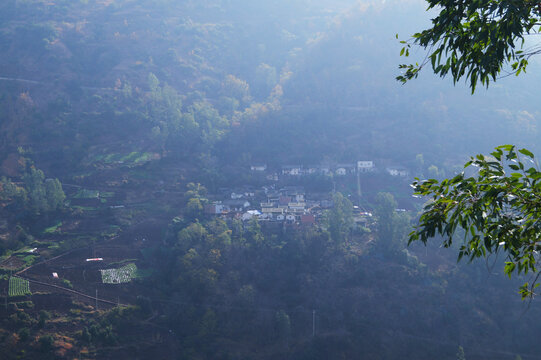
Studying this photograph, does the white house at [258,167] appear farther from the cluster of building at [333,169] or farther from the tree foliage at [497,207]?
the tree foliage at [497,207]

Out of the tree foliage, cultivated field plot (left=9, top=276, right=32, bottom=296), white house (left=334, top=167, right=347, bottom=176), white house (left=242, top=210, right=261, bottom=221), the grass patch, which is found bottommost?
cultivated field plot (left=9, top=276, right=32, bottom=296)

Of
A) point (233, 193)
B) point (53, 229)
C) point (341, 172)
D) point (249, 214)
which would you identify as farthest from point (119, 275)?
point (341, 172)

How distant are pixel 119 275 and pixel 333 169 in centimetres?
1718

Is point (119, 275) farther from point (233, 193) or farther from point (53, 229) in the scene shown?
point (233, 193)

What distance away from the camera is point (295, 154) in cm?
3491

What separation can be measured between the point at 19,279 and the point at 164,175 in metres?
12.4

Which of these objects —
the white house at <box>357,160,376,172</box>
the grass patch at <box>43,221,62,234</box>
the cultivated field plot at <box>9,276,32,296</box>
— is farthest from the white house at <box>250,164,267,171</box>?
the cultivated field plot at <box>9,276,32,296</box>

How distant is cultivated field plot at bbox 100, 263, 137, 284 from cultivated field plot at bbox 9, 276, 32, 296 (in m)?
3.09

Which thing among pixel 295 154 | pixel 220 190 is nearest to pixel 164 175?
pixel 220 190

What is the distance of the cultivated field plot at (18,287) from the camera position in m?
19.3

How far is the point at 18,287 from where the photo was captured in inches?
777

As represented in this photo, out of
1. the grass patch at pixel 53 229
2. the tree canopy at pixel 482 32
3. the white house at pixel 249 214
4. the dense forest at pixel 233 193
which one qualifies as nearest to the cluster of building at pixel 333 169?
the dense forest at pixel 233 193

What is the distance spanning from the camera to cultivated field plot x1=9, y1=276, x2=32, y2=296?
761 inches

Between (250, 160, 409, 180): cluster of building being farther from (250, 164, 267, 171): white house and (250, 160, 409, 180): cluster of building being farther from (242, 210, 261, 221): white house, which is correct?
(242, 210, 261, 221): white house
